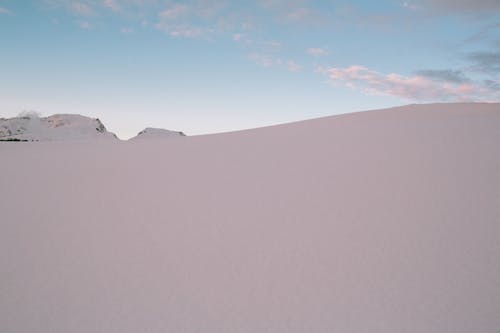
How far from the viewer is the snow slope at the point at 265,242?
2.72m

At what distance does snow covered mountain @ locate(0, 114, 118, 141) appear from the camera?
150 metres

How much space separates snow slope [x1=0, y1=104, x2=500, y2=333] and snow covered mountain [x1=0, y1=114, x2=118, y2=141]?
152m

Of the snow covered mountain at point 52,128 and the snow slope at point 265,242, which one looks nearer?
the snow slope at point 265,242

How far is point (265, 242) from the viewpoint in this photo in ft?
11.7

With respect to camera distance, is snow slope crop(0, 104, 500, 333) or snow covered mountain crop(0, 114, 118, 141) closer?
snow slope crop(0, 104, 500, 333)

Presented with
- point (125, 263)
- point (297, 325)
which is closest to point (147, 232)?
point (125, 263)

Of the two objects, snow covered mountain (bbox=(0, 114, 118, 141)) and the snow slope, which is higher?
snow covered mountain (bbox=(0, 114, 118, 141))

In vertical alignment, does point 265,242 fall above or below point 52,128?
below

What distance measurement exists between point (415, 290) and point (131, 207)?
3104 mm

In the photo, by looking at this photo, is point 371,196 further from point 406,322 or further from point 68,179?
point 68,179

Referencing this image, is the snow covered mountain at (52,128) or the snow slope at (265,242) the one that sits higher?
the snow covered mountain at (52,128)

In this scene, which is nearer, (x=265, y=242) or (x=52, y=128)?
(x=265, y=242)

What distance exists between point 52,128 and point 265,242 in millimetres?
172748

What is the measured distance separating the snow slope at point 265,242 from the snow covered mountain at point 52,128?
152m
